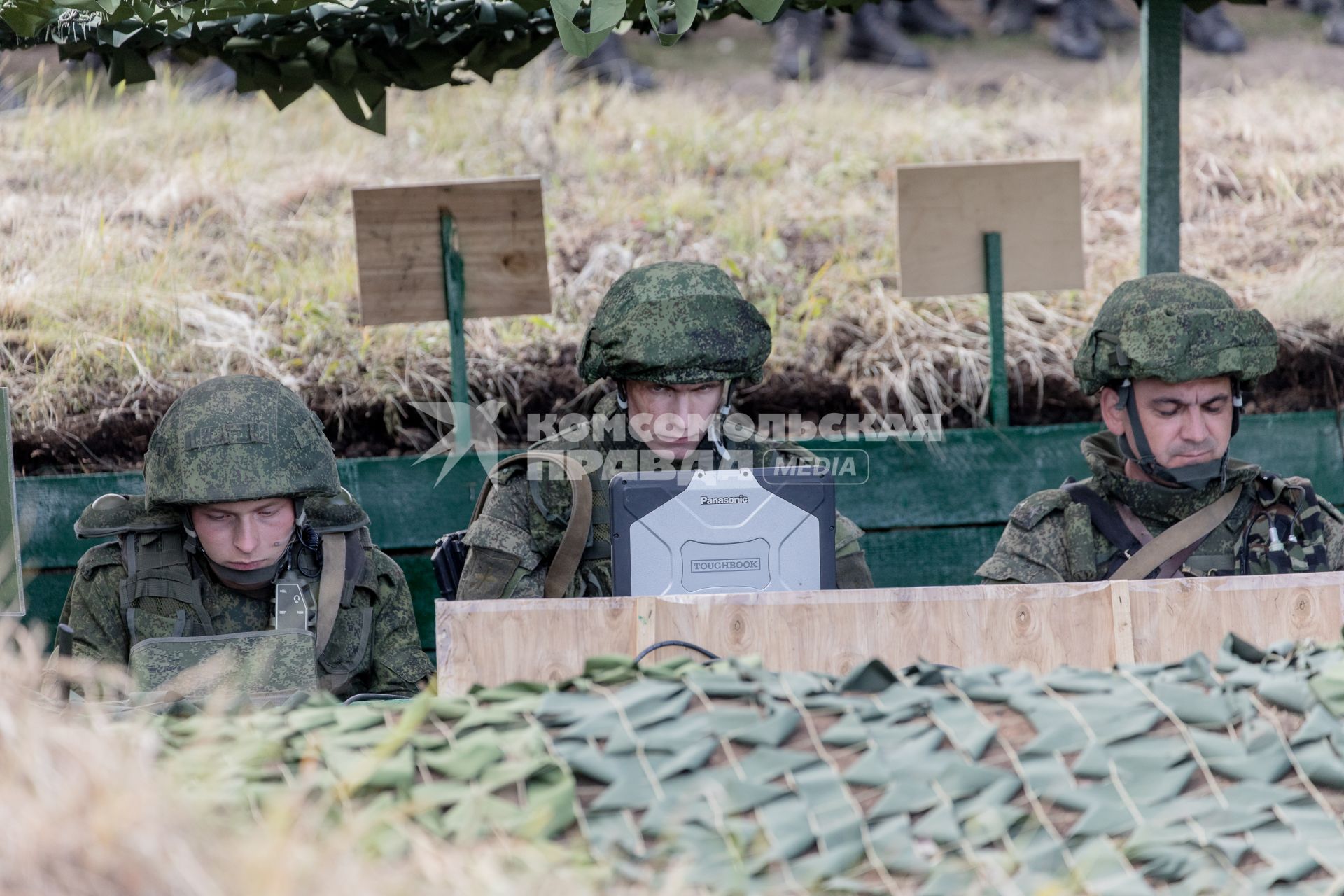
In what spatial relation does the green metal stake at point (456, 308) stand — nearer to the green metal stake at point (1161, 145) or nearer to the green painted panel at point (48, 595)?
the green painted panel at point (48, 595)

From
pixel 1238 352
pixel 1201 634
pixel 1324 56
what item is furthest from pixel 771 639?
pixel 1324 56

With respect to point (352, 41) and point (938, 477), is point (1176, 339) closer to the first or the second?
point (938, 477)

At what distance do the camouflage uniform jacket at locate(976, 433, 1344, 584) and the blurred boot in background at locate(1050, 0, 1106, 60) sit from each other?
709cm

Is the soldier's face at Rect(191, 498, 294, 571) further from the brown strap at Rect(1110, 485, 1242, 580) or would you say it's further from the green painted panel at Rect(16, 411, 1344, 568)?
the brown strap at Rect(1110, 485, 1242, 580)

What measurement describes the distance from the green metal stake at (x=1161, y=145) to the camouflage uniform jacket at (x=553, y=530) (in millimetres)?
1607

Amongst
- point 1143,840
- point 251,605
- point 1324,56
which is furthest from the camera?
point 1324,56

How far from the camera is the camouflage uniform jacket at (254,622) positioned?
354cm

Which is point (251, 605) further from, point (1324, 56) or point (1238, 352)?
point (1324, 56)

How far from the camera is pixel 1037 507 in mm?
3791

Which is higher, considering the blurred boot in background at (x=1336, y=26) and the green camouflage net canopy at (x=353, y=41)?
the blurred boot in background at (x=1336, y=26)

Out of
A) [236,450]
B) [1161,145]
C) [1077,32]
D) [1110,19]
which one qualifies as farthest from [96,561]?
[1110,19]

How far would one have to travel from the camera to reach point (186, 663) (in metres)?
2.83

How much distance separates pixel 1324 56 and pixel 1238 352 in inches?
290

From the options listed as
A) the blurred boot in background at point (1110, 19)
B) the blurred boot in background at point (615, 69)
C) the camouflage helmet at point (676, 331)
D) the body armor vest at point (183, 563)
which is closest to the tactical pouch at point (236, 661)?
the body armor vest at point (183, 563)
